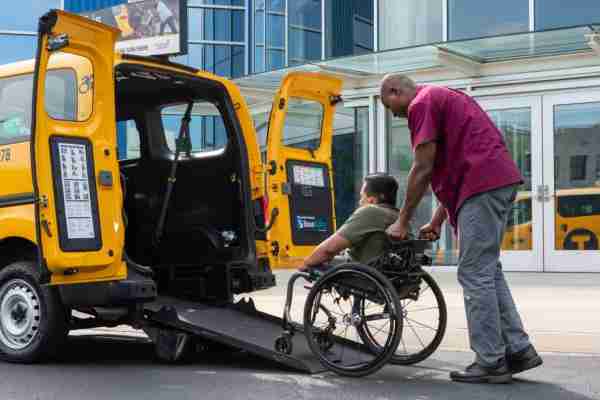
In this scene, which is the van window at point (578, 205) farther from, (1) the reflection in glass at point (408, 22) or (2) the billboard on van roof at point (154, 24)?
(2) the billboard on van roof at point (154, 24)

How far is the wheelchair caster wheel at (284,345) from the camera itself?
5.65 m

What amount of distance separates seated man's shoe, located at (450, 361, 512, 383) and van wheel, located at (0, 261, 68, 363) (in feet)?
8.50

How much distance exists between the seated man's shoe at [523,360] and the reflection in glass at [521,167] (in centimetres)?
802

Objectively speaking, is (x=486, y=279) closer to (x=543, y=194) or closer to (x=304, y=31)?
(x=543, y=194)

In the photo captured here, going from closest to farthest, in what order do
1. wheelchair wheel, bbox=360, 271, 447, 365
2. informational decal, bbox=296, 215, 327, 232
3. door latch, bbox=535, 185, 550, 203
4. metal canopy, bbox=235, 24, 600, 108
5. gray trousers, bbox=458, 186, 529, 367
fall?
gray trousers, bbox=458, 186, 529, 367, wheelchair wheel, bbox=360, 271, 447, 365, informational decal, bbox=296, 215, 327, 232, metal canopy, bbox=235, 24, 600, 108, door latch, bbox=535, 185, 550, 203

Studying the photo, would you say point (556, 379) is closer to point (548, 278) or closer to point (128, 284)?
point (128, 284)

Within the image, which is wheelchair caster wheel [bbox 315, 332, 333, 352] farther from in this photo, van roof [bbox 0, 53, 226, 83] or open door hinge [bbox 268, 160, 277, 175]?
van roof [bbox 0, 53, 226, 83]

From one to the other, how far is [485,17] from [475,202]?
9.79m

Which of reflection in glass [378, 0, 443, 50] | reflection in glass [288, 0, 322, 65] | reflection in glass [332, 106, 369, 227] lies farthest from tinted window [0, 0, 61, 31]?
reflection in glass [332, 106, 369, 227]

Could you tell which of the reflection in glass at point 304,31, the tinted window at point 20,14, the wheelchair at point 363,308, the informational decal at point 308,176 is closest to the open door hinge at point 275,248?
the informational decal at point 308,176

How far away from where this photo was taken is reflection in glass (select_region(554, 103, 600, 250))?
12.7m

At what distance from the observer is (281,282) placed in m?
12.7

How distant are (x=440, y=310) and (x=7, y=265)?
300cm

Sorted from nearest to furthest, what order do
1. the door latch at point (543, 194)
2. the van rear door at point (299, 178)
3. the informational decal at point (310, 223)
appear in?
1. the van rear door at point (299, 178)
2. the informational decal at point (310, 223)
3. the door latch at point (543, 194)
